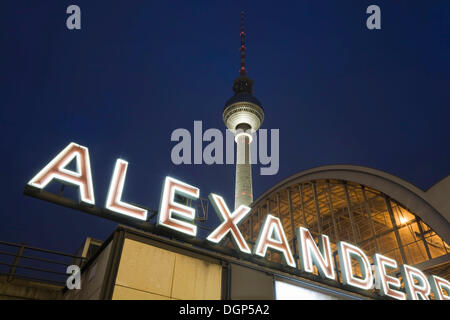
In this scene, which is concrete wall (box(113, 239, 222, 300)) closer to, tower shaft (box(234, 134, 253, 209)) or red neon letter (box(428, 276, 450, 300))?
red neon letter (box(428, 276, 450, 300))

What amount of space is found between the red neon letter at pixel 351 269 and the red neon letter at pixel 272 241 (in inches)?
106

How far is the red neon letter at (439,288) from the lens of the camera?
1695 cm

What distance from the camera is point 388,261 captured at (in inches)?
667

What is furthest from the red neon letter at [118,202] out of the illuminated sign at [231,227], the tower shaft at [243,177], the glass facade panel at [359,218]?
the tower shaft at [243,177]

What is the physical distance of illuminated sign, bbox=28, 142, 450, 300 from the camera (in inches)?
453

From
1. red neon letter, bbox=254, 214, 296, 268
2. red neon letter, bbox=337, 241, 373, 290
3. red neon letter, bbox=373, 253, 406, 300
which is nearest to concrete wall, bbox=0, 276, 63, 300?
red neon letter, bbox=254, 214, 296, 268

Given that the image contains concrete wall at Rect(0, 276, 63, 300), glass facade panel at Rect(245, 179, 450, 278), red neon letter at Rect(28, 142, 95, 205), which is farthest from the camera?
glass facade panel at Rect(245, 179, 450, 278)

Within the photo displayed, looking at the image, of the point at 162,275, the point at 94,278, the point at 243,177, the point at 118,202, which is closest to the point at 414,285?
the point at 162,275

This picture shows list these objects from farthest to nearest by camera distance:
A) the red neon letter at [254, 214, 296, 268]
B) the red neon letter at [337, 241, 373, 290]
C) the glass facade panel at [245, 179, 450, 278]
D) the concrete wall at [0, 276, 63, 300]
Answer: the glass facade panel at [245, 179, 450, 278]
the red neon letter at [337, 241, 373, 290]
the red neon letter at [254, 214, 296, 268]
the concrete wall at [0, 276, 63, 300]

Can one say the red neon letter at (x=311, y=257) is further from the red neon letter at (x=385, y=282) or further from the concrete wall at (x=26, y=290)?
the concrete wall at (x=26, y=290)

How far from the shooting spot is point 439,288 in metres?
17.3

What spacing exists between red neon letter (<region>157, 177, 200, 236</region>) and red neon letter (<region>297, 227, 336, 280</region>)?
16.7 ft
